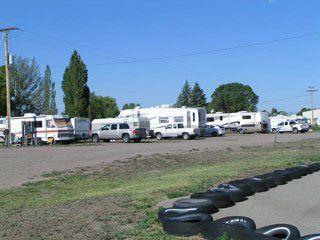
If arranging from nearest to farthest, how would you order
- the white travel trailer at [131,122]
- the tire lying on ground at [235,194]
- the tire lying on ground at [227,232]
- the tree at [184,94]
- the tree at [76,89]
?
the tire lying on ground at [227,232] < the tire lying on ground at [235,194] < the white travel trailer at [131,122] < the tree at [76,89] < the tree at [184,94]

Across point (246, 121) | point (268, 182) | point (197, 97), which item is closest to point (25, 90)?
point (246, 121)

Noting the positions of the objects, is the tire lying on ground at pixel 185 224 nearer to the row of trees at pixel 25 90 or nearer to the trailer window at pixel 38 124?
the trailer window at pixel 38 124

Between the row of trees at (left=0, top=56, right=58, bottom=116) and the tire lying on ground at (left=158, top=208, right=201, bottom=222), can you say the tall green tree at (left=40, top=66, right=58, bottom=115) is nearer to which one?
the row of trees at (left=0, top=56, right=58, bottom=116)

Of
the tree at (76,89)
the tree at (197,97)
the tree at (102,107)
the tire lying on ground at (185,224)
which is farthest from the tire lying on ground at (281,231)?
the tree at (197,97)

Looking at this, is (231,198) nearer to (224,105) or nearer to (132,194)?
(132,194)

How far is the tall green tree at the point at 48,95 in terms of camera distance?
94062mm

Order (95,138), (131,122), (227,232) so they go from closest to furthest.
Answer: (227,232), (131,122), (95,138)

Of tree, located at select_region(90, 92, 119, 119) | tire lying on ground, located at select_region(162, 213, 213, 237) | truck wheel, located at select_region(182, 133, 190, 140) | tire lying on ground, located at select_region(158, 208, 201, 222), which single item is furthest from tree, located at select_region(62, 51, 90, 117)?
tire lying on ground, located at select_region(162, 213, 213, 237)

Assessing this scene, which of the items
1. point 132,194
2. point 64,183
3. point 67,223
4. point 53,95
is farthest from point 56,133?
point 53,95

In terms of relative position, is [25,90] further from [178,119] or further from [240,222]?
[240,222]

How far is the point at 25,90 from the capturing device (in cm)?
9069

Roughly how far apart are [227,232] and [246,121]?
72604 millimetres

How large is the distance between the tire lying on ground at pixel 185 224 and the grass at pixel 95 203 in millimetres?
147

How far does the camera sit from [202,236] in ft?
23.9
